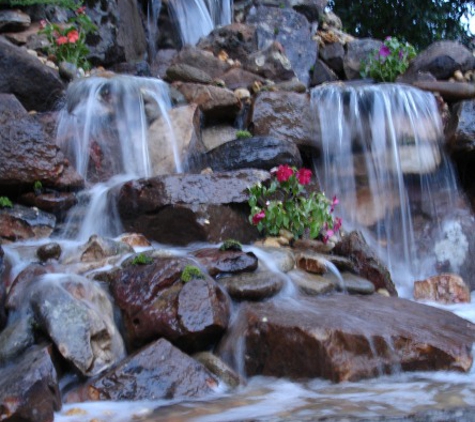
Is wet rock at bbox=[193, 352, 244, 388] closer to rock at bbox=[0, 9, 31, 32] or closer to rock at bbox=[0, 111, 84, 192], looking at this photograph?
rock at bbox=[0, 111, 84, 192]

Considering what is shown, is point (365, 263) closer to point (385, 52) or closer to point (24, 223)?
point (24, 223)

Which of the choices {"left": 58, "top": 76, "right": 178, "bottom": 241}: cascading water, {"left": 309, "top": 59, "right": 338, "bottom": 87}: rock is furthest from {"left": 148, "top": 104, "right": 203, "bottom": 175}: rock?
{"left": 309, "top": 59, "right": 338, "bottom": 87}: rock

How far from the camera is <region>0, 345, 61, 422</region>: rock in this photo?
311 centimetres

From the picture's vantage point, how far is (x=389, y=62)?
1105cm

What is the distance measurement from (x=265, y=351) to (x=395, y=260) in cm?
405

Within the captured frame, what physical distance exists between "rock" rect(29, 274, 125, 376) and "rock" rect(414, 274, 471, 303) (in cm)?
361

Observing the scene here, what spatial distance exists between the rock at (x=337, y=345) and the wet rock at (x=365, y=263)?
153 centimetres

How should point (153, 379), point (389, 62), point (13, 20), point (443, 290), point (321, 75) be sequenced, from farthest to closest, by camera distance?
point (321, 75), point (389, 62), point (13, 20), point (443, 290), point (153, 379)

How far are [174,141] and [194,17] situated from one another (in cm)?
655

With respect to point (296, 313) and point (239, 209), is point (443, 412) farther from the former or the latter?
point (239, 209)

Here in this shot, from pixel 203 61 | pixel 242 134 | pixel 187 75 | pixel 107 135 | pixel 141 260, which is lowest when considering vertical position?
pixel 141 260

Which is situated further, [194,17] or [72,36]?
[194,17]

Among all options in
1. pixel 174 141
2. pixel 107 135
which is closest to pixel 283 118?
pixel 174 141

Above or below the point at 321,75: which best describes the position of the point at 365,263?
below
